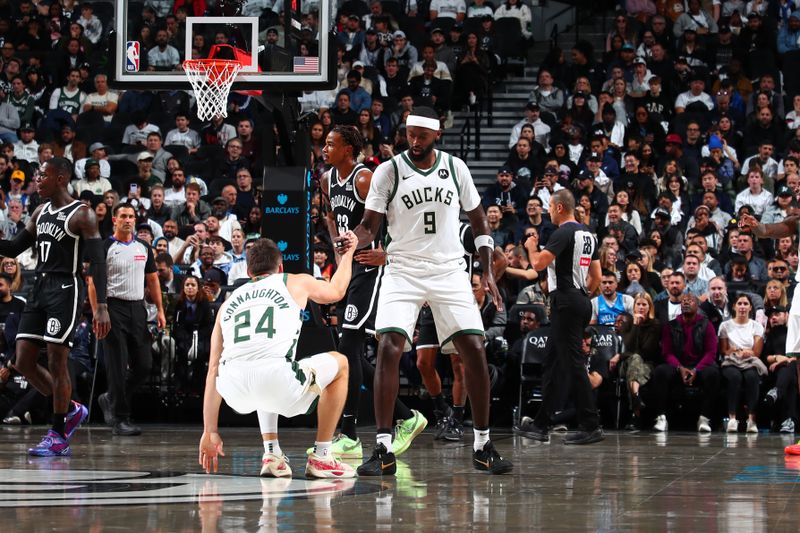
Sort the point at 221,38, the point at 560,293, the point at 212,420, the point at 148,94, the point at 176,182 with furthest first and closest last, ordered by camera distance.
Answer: the point at 148,94
the point at 176,182
the point at 221,38
the point at 560,293
the point at 212,420

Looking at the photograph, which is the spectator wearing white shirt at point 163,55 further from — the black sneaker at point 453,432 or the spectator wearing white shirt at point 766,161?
the black sneaker at point 453,432

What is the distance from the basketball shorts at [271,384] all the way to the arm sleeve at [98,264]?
9.91ft

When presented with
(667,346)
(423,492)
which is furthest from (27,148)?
(423,492)

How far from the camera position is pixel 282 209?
12000 millimetres

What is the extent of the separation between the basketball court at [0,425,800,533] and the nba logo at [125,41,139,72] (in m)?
3.78

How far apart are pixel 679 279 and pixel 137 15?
497 inches

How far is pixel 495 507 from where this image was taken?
612 cm

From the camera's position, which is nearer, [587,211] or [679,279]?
[679,279]

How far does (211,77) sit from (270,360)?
519cm

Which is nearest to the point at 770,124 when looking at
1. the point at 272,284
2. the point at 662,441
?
the point at 662,441

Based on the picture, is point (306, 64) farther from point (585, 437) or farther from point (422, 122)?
point (585, 437)

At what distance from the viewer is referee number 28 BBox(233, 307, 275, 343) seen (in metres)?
7.00

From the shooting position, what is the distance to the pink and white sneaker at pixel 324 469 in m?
7.31

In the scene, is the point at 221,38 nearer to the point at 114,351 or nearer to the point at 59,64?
the point at 114,351
